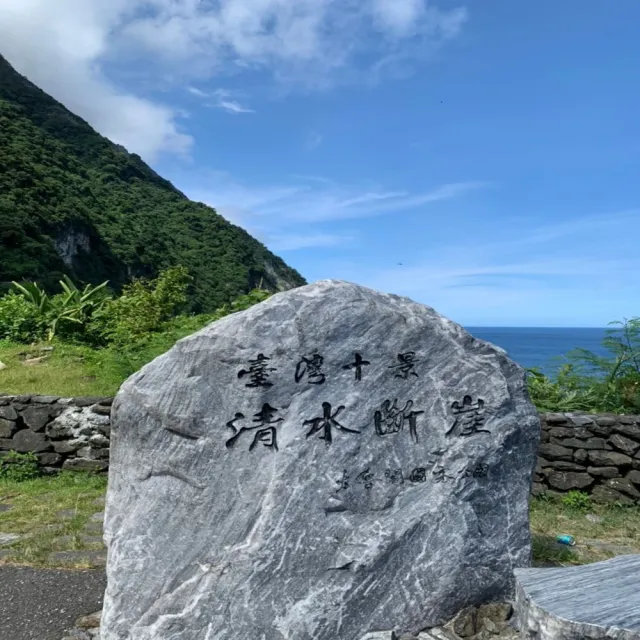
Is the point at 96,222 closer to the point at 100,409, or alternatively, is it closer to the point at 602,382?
the point at 100,409

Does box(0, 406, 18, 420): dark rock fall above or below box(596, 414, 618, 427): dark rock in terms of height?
below

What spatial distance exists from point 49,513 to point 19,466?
1638mm

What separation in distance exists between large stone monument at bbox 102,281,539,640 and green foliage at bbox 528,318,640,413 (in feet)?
14.7

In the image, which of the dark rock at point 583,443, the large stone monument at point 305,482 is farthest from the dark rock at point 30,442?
the dark rock at point 583,443

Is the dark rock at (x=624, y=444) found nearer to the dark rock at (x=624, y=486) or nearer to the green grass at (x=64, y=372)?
the dark rock at (x=624, y=486)

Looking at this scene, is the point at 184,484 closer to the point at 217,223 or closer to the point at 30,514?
the point at 30,514

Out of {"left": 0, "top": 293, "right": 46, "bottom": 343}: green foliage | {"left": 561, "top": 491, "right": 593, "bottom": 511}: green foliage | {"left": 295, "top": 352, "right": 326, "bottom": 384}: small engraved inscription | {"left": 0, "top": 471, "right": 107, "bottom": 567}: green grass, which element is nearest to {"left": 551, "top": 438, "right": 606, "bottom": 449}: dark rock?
{"left": 561, "top": 491, "right": 593, "bottom": 511}: green foliage

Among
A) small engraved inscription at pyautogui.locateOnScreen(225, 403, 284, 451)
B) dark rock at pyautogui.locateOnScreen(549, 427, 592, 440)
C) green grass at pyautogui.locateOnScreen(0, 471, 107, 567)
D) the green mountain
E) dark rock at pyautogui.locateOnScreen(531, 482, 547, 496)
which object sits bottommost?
green grass at pyautogui.locateOnScreen(0, 471, 107, 567)

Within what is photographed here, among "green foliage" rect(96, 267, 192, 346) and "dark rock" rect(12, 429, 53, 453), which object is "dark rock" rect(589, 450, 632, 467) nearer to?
"dark rock" rect(12, 429, 53, 453)

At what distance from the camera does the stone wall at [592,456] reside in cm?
692

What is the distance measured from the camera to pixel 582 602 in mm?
2738

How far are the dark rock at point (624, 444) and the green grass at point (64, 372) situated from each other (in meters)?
6.17

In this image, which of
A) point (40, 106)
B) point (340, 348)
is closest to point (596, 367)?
point (340, 348)

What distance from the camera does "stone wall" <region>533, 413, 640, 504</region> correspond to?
22.7 ft
